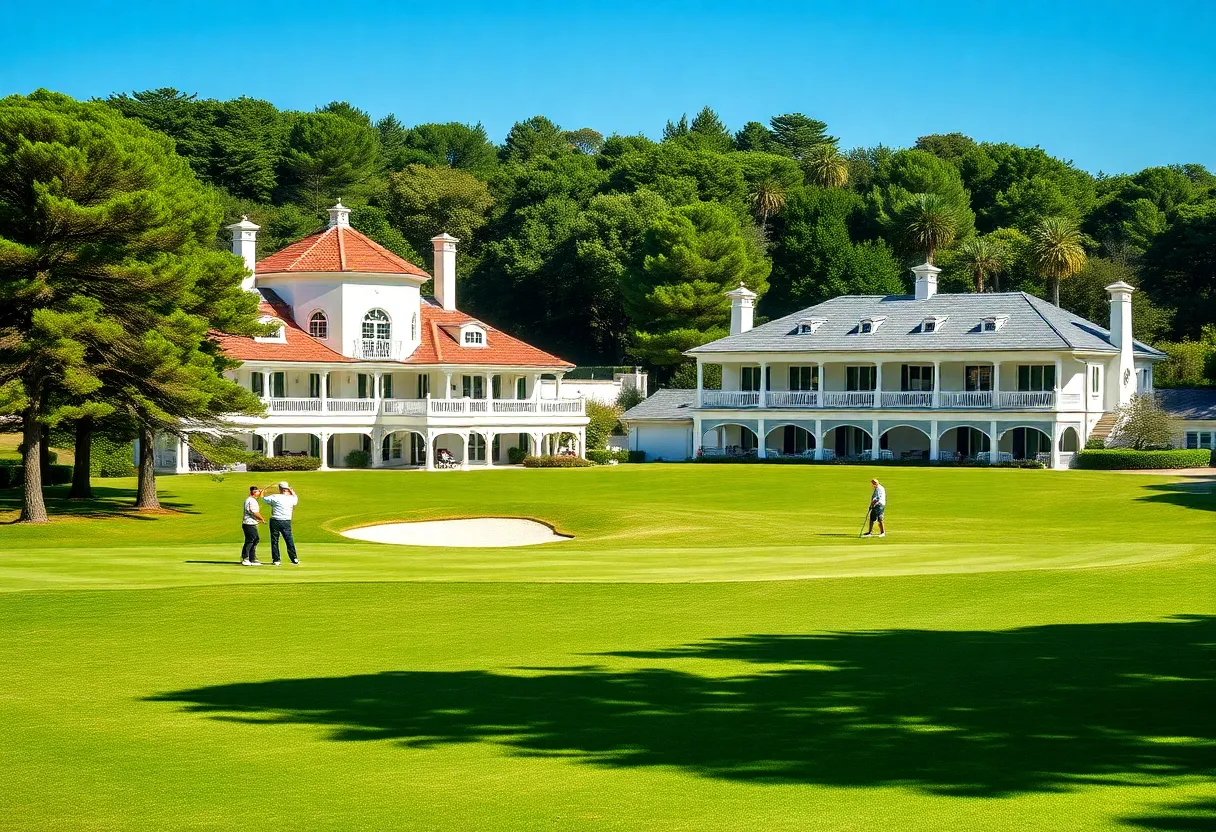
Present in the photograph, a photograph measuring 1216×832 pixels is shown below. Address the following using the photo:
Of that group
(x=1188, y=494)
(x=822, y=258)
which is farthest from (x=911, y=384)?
(x=822, y=258)

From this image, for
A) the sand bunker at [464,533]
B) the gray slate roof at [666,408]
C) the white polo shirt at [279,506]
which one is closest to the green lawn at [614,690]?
the white polo shirt at [279,506]

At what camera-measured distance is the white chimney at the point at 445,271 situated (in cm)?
8475

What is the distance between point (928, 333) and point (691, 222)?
889 inches

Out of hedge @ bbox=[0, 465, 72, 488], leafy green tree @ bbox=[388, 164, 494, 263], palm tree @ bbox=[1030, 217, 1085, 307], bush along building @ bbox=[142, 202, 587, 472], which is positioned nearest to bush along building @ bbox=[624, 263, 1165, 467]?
bush along building @ bbox=[142, 202, 587, 472]

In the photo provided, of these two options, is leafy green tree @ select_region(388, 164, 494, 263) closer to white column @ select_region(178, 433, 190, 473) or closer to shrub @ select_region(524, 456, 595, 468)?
shrub @ select_region(524, 456, 595, 468)

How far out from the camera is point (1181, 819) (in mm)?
11188

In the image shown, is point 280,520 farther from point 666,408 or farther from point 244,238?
point 666,408

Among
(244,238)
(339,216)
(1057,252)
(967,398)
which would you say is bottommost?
(967,398)

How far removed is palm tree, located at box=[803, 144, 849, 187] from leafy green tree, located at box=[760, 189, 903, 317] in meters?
8.32

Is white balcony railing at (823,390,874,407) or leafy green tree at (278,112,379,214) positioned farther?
leafy green tree at (278,112,379,214)

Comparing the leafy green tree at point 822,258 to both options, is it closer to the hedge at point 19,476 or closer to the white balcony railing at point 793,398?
the white balcony railing at point 793,398

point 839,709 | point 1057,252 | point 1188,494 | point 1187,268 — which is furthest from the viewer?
point 1187,268

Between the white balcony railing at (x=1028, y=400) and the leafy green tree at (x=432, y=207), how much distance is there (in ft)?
182

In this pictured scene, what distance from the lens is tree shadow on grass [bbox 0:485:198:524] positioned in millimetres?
47344
